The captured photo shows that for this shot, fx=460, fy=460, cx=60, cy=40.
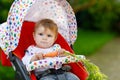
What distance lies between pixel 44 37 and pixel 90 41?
4.48 m

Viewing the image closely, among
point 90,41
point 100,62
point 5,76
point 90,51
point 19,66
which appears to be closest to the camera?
point 19,66

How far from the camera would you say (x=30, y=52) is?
5.12m

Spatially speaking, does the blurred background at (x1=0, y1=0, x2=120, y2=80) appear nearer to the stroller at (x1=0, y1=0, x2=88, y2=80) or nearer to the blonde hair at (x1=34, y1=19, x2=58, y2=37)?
the stroller at (x1=0, y1=0, x2=88, y2=80)

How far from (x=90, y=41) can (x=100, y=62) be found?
1507 millimetres

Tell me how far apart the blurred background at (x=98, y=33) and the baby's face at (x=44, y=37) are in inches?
63.0

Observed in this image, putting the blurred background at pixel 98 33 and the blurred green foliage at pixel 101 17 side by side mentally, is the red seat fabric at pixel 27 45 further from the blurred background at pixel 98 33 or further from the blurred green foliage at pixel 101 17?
the blurred green foliage at pixel 101 17

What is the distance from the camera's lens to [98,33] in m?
10.6

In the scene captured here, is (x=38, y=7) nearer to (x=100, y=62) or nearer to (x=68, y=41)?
(x=68, y=41)

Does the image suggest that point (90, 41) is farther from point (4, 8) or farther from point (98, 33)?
point (4, 8)

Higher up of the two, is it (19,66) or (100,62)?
(19,66)

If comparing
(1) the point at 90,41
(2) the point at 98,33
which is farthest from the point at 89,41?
(2) the point at 98,33

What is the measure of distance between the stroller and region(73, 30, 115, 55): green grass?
2867 millimetres

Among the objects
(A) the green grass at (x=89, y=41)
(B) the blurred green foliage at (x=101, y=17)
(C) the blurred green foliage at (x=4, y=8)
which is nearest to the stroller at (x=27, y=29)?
(A) the green grass at (x=89, y=41)

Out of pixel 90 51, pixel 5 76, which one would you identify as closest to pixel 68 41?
pixel 5 76
